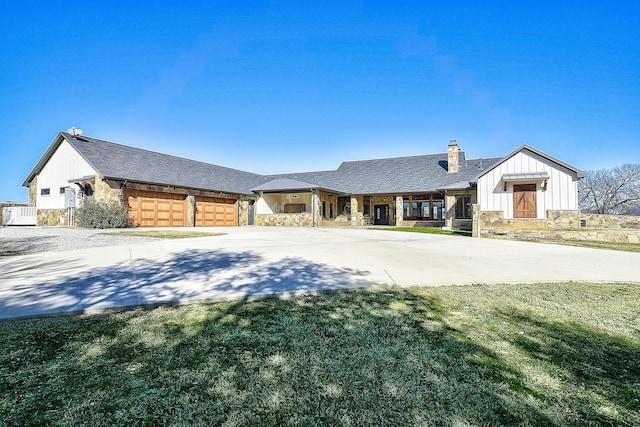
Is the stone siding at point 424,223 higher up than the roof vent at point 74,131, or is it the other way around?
the roof vent at point 74,131

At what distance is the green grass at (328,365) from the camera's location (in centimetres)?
177

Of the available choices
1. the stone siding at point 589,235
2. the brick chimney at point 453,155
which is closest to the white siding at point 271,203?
the brick chimney at point 453,155

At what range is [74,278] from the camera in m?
4.87

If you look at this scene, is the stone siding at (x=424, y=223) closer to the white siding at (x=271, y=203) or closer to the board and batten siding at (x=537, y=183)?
the board and batten siding at (x=537, y=183)

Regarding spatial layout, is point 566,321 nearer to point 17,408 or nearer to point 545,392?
point 545,392

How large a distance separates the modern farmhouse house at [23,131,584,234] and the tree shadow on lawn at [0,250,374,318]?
12.0m

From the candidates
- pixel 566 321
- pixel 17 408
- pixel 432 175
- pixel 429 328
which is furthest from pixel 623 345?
pixel 432 175

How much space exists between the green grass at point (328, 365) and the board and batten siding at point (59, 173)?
774 inches

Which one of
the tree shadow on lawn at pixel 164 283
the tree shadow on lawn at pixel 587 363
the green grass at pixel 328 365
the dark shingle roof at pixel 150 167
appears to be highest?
the dark shingle roof at pixel 150 167

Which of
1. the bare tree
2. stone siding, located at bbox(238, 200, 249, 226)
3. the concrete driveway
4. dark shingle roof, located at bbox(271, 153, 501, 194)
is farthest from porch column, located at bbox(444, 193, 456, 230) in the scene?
the bare tree

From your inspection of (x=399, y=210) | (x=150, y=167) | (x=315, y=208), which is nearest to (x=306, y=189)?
(x=315, y=208)

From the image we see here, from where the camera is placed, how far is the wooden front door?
17.6m

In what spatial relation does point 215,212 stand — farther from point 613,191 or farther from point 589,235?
point 613,191

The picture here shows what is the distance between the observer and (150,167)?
2091 centimetres
